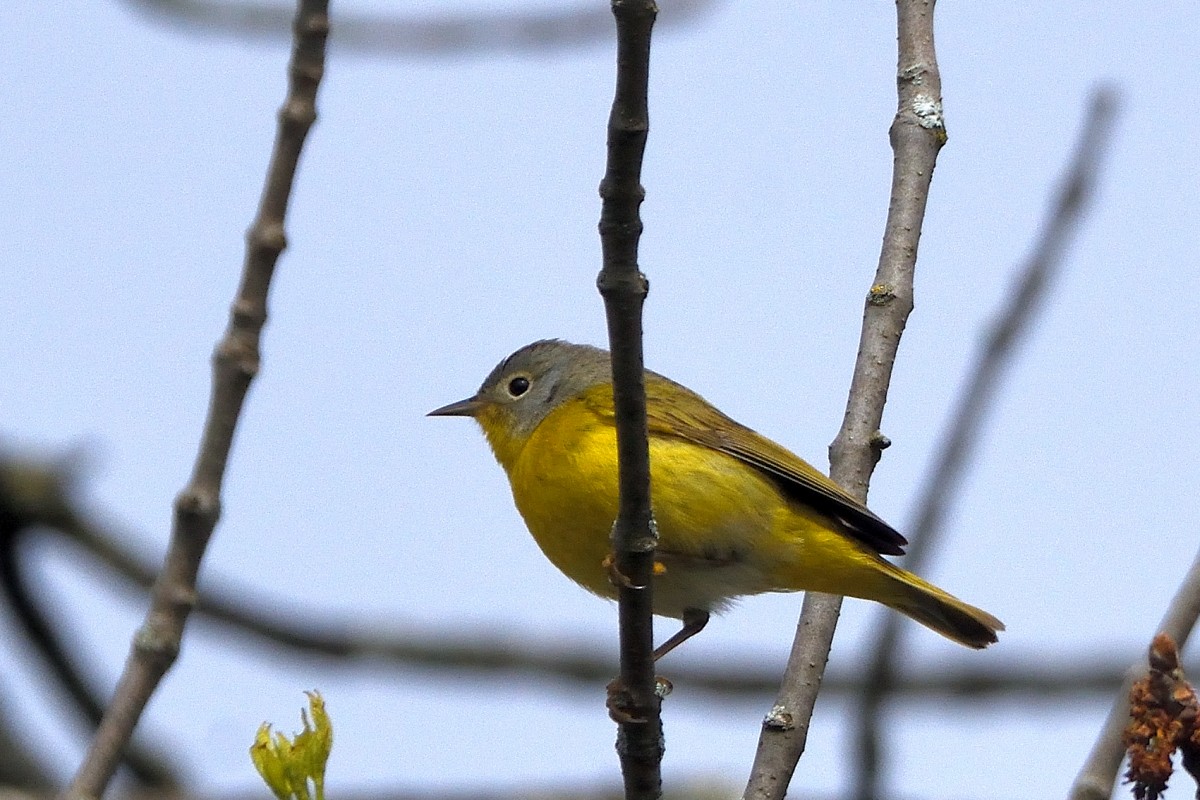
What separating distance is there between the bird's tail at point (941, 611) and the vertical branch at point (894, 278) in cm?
95

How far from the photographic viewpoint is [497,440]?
6844mm

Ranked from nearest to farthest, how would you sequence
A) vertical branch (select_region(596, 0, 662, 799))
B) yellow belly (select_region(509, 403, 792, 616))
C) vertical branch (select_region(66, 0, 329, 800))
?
vertical branch (select_region(66, 0, 329, 800)), vertical branch (select_region(596, 0, 662, 799)), yellow belly (select_region(509, 403, 792, 616))

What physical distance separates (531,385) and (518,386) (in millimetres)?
95

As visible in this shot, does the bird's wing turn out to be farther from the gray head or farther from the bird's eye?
the bird's eye

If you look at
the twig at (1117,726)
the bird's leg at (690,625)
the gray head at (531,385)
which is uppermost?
the gray head at (531,385)

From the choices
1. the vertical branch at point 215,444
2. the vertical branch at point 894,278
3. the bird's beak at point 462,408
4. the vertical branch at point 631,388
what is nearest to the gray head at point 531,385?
the bird's beak at point 462,408

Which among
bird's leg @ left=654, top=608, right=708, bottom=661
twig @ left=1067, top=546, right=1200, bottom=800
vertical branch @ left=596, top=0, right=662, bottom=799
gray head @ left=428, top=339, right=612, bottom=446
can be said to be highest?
gray head @ left=428, top=339, right=612, bottom=446

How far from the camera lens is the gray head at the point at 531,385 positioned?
666cm

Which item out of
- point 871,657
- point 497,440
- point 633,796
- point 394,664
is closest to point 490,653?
point 394,664

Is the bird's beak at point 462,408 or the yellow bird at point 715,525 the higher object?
the bird's beak at point 462,408

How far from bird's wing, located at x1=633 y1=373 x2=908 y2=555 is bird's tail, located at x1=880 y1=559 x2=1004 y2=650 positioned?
0.14m

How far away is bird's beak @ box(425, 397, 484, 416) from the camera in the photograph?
281 inches

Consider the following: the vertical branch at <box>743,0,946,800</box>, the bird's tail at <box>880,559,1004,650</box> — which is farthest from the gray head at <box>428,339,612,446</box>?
the vertical branch at <box>743,0,946,800</box>

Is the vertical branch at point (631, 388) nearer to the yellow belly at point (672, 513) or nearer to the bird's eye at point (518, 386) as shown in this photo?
the yellow belly at point (672, 513)
